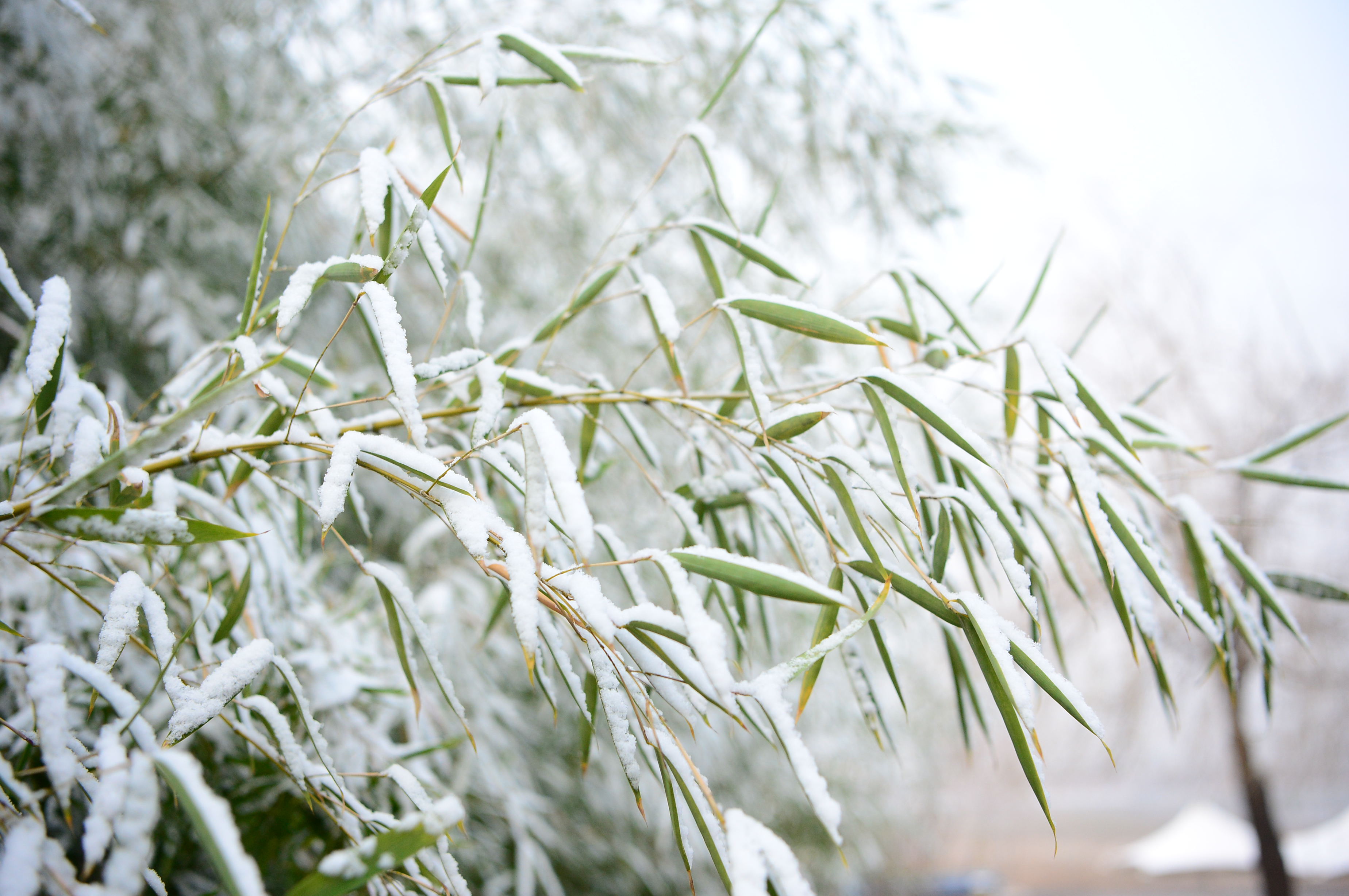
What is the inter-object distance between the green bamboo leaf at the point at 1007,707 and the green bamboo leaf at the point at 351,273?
1.63 feet

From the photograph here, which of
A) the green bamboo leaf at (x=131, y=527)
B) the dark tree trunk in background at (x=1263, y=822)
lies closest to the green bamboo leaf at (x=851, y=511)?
the green bamboo leaf at (x=131, y=527)

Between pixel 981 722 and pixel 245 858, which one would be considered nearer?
pixel 245 858

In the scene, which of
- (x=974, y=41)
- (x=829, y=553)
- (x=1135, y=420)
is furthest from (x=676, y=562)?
(x=974, y=41)

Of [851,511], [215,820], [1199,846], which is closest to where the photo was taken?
[215,820]

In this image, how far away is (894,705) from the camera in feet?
10.2

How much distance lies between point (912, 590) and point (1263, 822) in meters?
5.90

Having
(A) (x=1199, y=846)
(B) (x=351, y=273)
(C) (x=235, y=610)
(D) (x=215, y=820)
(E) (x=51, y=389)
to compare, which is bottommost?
(A) (x=1199, y=846)

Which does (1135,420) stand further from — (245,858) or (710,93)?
(710,93)

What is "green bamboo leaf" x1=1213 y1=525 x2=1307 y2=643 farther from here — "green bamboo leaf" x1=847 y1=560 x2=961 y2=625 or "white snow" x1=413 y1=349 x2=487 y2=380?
"white snow" x1=413 y1=349 x2=487 y2=380

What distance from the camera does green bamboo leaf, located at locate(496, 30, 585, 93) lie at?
0.78m

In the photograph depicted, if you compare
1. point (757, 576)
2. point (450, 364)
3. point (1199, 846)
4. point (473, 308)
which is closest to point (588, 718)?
point (757, 576)

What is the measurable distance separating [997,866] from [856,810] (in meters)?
8.55

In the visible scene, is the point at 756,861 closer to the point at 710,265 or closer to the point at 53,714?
the point at 53,714

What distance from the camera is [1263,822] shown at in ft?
15.8
